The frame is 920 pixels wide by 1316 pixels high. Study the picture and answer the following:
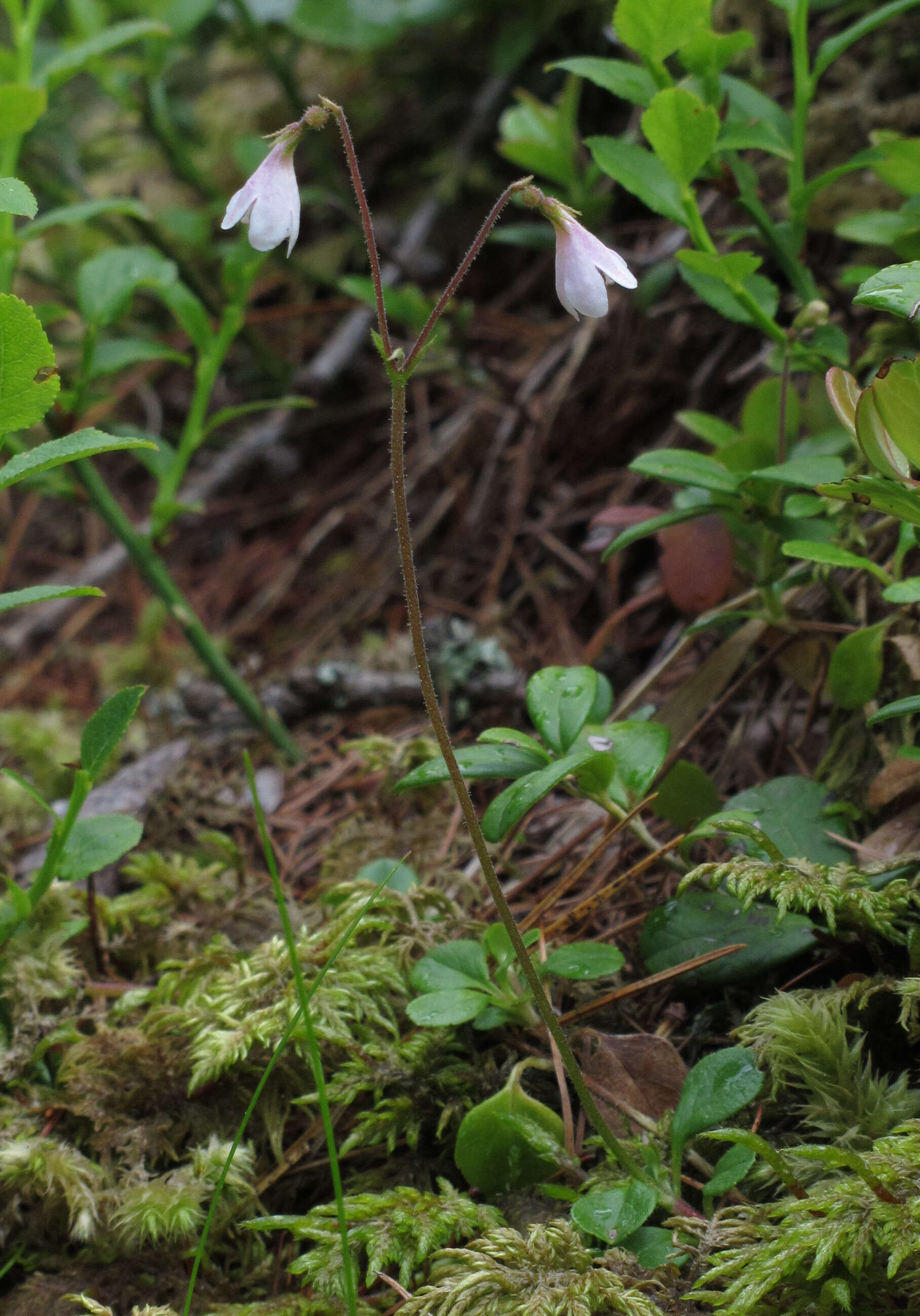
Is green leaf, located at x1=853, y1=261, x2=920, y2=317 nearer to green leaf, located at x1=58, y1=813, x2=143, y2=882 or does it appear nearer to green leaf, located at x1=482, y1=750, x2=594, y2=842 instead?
green leaf, located at x1=482, y1=750, x2=594, y2=842

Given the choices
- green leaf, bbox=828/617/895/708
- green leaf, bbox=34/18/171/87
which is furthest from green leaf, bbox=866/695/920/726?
green leaf, bbox=34/18/171/87

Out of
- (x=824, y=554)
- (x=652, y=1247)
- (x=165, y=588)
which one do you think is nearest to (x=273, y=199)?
(x=824, y=554)

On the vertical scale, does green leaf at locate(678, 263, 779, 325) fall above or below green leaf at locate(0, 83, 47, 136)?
below

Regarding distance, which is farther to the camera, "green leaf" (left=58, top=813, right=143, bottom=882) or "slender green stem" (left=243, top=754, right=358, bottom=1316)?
"green leaf" (left=58, top=813, right=143, bottom=882)

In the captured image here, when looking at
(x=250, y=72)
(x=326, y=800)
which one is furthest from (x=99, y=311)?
(x=250, y=72)

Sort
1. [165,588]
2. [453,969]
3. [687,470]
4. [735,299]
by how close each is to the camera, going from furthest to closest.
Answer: [165,588] → [735,299] → [687,470] → [453,969]

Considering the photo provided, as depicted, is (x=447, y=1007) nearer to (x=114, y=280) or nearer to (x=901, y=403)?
(x=901, y=403)

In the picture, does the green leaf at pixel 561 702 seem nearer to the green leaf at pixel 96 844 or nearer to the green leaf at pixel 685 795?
the green leaf at pixel 685 795
